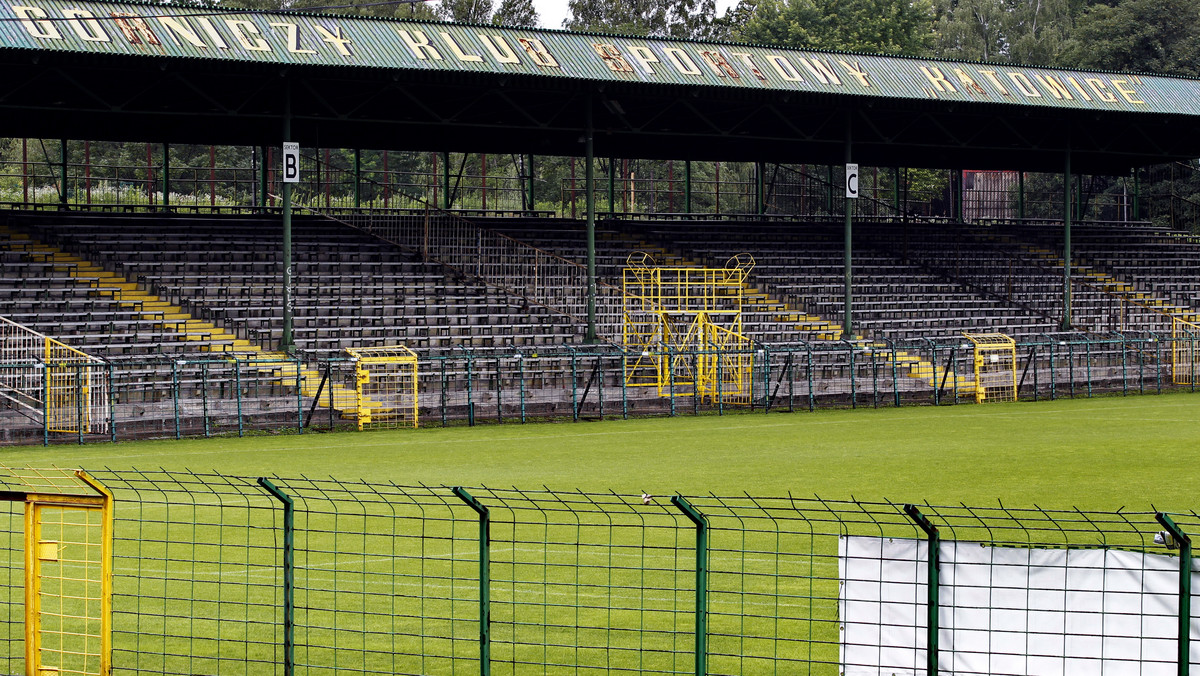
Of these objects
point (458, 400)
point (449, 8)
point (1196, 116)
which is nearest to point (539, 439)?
point (458, 400)

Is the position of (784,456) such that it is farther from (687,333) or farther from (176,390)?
(687,333)

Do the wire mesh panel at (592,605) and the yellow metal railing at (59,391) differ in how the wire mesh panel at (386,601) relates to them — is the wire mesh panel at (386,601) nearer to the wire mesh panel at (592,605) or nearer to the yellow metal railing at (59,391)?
the wire mesh panel at (592,605)

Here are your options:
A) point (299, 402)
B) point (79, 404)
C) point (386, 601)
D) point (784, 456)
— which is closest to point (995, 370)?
point (784, 456)

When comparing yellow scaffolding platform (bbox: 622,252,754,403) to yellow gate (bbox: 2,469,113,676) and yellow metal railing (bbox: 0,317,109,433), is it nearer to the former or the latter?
yellow metal railing (bbox: 0,317,109,433)

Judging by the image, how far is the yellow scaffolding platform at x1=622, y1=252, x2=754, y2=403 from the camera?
29.1 m

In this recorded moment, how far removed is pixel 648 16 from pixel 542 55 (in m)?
50.7

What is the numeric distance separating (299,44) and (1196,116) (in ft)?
80.6

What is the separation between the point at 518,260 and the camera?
35.9 metres

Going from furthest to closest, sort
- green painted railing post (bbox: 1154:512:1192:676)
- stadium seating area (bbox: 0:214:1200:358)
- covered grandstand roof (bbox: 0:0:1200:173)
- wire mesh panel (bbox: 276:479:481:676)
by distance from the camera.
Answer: stadium seating area (bbox: 0:214:1200:358) → covered grandstand roof (bbox: 0:0:1200:173) → wire mesh panel (bbox: 276:479:481:676) → green painted railing post (bbox: 1154:512:1192:676)

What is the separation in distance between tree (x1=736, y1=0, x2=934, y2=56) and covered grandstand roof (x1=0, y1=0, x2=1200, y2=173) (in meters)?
26.6

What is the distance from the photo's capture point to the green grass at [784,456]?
16.6m

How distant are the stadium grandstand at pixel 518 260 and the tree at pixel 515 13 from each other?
35.4 metres

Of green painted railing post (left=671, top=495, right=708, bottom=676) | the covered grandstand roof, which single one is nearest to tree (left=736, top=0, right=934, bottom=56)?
the covered grandstand roof

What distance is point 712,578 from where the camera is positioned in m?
11.4
